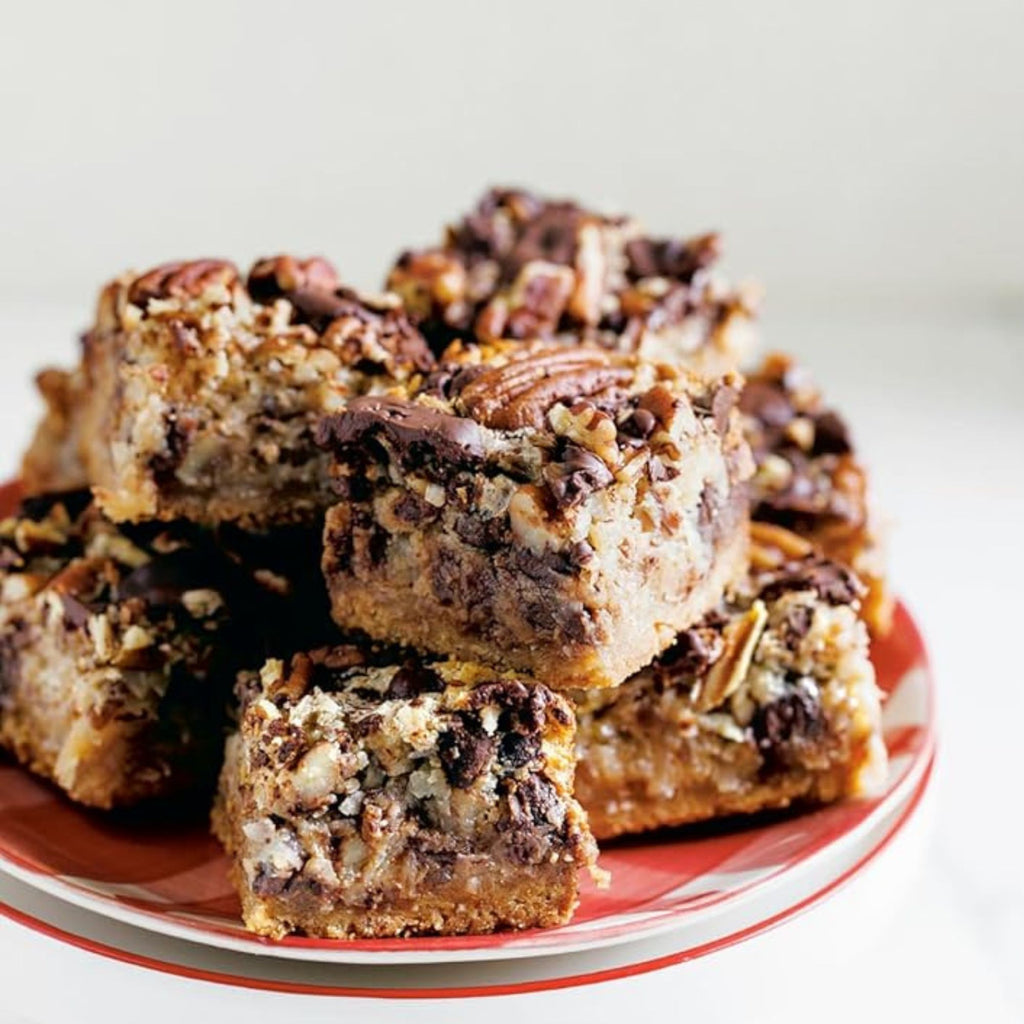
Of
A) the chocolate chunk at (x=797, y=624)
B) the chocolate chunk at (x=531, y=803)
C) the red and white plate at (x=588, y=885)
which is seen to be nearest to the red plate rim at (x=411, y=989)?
the red and white plate at (x=588, y=885)

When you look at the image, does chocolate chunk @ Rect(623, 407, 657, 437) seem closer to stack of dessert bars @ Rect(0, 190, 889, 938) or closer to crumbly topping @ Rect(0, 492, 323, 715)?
stack of dessert bars @ Rect(0, 190, 889, 938)

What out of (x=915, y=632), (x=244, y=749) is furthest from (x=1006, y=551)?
(x=244, y=749)

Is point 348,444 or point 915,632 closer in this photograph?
point 348,444

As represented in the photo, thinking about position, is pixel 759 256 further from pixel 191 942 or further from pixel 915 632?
pixel 191 942

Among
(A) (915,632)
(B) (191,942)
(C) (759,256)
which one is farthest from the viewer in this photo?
(C) (759,256)

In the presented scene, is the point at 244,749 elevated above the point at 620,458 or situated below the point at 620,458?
below

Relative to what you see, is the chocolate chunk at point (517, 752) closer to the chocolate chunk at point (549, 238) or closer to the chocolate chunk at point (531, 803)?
the chocolate chunk at point (531, 803)
